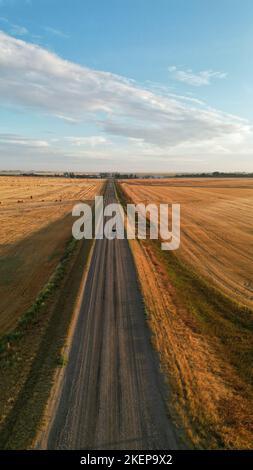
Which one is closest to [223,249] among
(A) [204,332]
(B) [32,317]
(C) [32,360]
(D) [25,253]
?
(A) [204,332]

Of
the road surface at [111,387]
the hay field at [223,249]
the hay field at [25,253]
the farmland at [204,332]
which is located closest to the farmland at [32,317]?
the hay field at [25,253]

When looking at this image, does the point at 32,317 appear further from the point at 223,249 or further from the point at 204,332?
the point at 223,249

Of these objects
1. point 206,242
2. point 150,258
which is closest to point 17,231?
point 150,258

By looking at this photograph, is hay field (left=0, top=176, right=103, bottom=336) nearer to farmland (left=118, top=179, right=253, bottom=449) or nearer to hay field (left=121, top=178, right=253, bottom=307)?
farmland (left=118, top=179, right=253, bottom=449)

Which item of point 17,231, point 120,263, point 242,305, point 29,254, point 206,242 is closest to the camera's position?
point 242,305

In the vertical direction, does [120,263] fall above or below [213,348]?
above

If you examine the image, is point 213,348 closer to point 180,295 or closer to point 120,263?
point 180,295

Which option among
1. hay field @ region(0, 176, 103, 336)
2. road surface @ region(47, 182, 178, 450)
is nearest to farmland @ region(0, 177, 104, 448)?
hay field @ region(0, 176, 103, 336)
